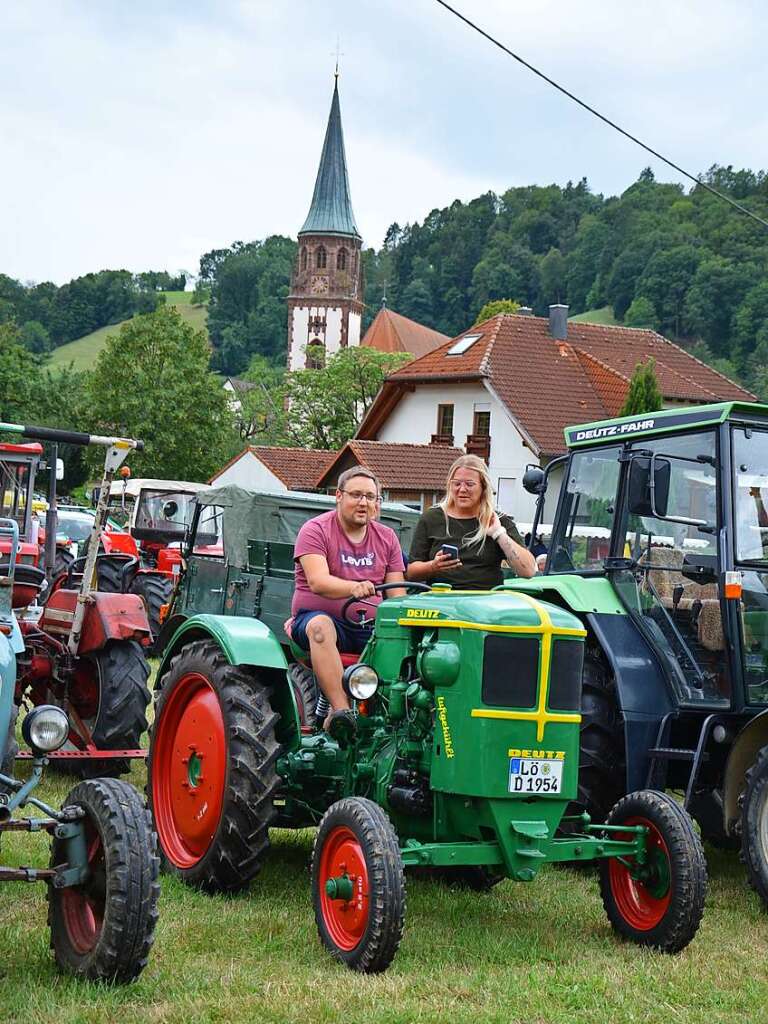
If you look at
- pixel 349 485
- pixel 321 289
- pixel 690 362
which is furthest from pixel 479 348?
pixel 321 289

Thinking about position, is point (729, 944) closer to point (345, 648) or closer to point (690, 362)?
point (345, 648)

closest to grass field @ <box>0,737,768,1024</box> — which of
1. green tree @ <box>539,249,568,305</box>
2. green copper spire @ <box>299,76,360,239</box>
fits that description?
green copper spire @ <box>299,76,360,239</box>

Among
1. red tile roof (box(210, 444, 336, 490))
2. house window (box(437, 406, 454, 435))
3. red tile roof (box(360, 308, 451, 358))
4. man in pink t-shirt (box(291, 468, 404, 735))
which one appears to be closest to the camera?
man in pink t-shirt (box(291, 468, 404, 735))

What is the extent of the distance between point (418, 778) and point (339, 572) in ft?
4.11

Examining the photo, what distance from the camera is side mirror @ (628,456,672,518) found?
6.70 metres

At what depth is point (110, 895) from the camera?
4.53 m

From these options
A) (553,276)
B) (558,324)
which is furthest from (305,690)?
(553,276)

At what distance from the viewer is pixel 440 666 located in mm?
5445

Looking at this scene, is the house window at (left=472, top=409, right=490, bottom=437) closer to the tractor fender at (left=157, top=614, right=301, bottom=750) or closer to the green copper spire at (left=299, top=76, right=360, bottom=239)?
the tractor fender at (left=157, top=614, right=301, bottom=750)

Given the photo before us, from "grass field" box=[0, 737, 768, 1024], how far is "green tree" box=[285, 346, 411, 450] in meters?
52.7

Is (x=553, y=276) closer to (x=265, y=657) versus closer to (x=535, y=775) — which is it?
(x=265, y=657)

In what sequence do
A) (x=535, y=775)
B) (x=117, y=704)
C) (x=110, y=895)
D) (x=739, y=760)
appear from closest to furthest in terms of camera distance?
1. (x=110, y=895)
2. (x=535, y=775)
3. (x=739, y=760)
4. (x=117, y=704)

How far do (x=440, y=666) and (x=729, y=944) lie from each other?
1720 mm

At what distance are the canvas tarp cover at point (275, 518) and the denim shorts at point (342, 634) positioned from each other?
22.7 feet
